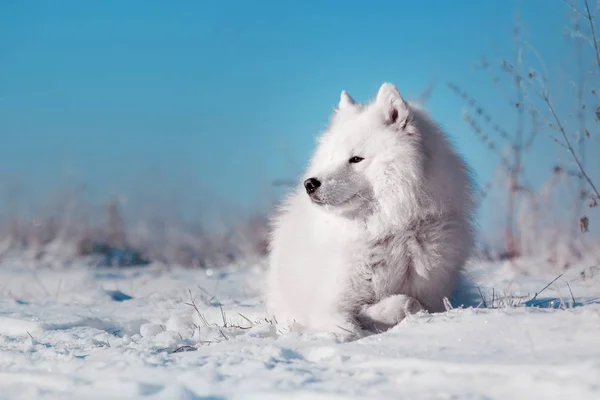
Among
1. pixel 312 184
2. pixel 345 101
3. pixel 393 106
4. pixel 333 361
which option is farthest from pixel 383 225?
pixel 333 361

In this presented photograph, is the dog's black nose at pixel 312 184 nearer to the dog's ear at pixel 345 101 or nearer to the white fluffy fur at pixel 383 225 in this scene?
the white fluffy fur at pixel 383 225

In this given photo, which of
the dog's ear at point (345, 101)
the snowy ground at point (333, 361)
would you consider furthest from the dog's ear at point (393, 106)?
the snowy ground at point (333, 361)

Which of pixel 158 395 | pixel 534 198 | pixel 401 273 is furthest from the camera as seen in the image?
pixel 534 198

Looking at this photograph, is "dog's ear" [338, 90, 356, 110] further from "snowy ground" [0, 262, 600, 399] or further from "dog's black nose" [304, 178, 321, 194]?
"snowy ground" [0, 262, 600, 399]

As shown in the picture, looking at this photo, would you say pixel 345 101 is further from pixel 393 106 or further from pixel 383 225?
pixel 383 225

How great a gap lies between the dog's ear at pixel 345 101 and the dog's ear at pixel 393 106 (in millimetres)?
408

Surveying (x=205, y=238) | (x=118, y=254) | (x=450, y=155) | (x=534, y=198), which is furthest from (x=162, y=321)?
(x=205, y=238)

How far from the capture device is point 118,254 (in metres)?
10.0

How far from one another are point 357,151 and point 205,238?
303 inches

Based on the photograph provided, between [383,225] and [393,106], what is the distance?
2.59 feet

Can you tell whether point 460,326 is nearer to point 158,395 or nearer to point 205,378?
point 205,378

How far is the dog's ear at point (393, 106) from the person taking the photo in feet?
12.6

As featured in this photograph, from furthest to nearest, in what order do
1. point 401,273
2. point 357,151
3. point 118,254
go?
1. point 118,254
2. point 357,151
3. point 401,273

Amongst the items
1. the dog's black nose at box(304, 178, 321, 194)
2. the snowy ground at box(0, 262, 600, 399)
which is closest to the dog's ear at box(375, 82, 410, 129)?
the dog's black nose at box(304, 178, 321, 194)
